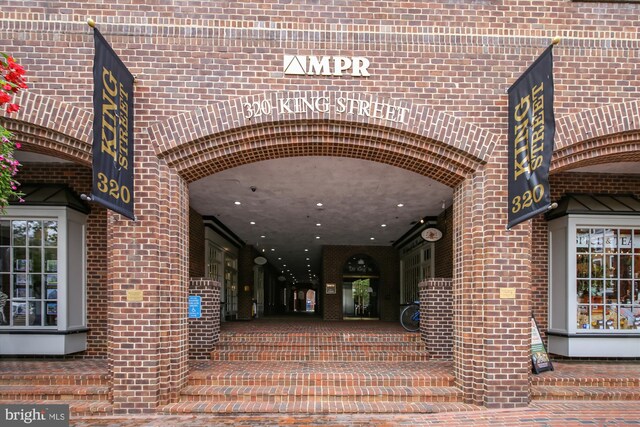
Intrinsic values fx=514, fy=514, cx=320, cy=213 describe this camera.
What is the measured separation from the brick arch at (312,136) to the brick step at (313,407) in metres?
3.20

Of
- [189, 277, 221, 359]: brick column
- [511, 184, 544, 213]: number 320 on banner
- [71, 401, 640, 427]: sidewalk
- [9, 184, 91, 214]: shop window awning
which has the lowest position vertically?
[71, 401, 640, 427]: sidewalk

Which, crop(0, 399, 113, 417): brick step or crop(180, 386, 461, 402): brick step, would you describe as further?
Answer: crop(180, 386, 461, 402): brick step

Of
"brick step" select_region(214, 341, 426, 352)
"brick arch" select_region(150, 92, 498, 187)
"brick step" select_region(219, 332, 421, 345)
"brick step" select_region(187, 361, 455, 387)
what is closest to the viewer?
"brick arch" select_region(150, 92, 498, 187)

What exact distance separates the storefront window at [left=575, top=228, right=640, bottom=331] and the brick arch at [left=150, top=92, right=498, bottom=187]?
363cm

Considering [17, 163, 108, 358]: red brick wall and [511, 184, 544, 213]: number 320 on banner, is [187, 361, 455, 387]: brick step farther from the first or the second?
[511, 184, 544, 213]: number 320 on banner

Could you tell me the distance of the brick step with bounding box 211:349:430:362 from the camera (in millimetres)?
9195

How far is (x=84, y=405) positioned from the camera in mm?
6828

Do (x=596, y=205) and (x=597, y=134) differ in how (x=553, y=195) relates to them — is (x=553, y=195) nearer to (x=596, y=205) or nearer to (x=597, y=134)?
(x=596, y=205)

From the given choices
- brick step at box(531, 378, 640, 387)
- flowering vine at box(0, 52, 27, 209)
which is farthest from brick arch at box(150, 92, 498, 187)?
brick step at box(531, 378, 640, 387)

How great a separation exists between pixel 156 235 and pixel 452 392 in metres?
4.67

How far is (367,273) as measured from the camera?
2139 centimetres

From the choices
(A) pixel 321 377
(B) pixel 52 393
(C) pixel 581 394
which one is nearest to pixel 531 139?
(C) pixel 581 394

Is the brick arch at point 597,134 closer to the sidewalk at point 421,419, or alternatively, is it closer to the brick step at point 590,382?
the brick step at point 590,382

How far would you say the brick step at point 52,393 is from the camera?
700 cm
